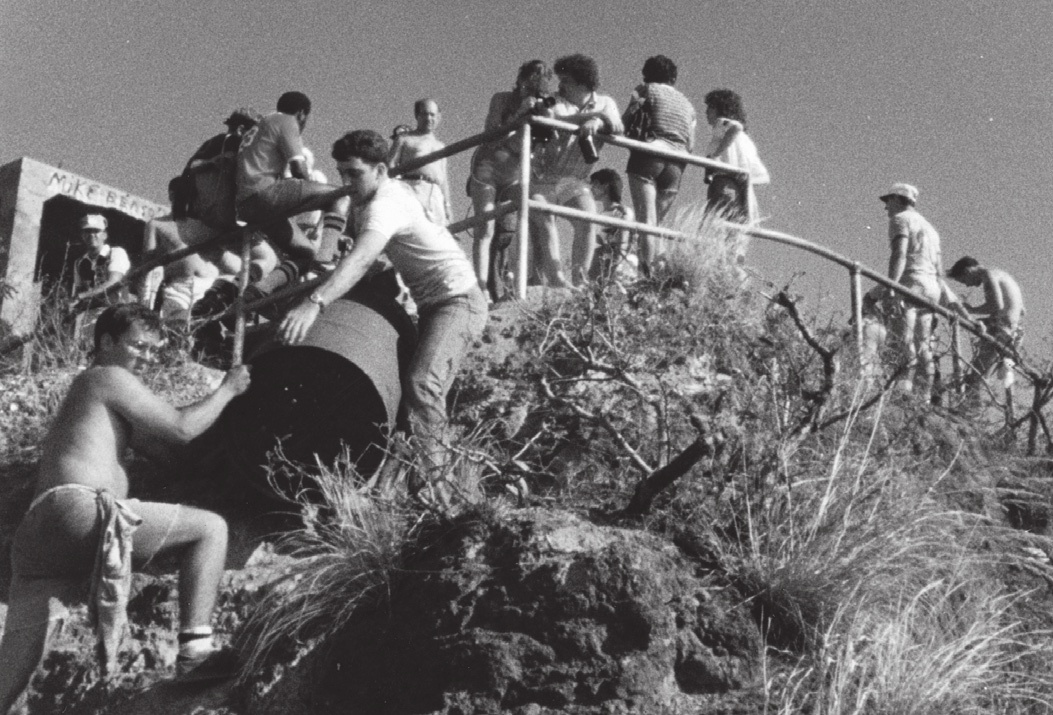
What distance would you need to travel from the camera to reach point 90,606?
6.82 meters

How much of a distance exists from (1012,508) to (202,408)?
475cm

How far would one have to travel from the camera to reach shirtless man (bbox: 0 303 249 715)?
680cm

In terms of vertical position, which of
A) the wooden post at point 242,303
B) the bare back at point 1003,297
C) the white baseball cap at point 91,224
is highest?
the bare back at point 1003,297

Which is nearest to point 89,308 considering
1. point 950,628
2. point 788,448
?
point 788,448

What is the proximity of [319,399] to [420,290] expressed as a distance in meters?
0.73

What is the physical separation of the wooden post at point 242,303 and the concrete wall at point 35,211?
3.16 m

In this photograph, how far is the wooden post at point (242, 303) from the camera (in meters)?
9.20

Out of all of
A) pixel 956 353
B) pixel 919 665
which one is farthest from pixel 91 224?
pixel 919 665

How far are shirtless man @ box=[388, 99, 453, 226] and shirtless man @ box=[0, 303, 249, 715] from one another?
4047mm

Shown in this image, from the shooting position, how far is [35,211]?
14477 millimetres

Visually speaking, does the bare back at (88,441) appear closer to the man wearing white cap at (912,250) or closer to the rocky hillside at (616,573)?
the rocky hillside at (616,573)

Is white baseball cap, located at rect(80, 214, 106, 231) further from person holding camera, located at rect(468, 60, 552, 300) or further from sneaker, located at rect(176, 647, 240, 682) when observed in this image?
sneaker, located at rect(176, 647, 240, 682)

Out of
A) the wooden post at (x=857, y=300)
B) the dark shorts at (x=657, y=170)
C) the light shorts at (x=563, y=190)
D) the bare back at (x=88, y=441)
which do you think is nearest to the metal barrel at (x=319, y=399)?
the bare back at (x=88, y=441)

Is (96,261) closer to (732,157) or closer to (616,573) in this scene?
(732,157)
